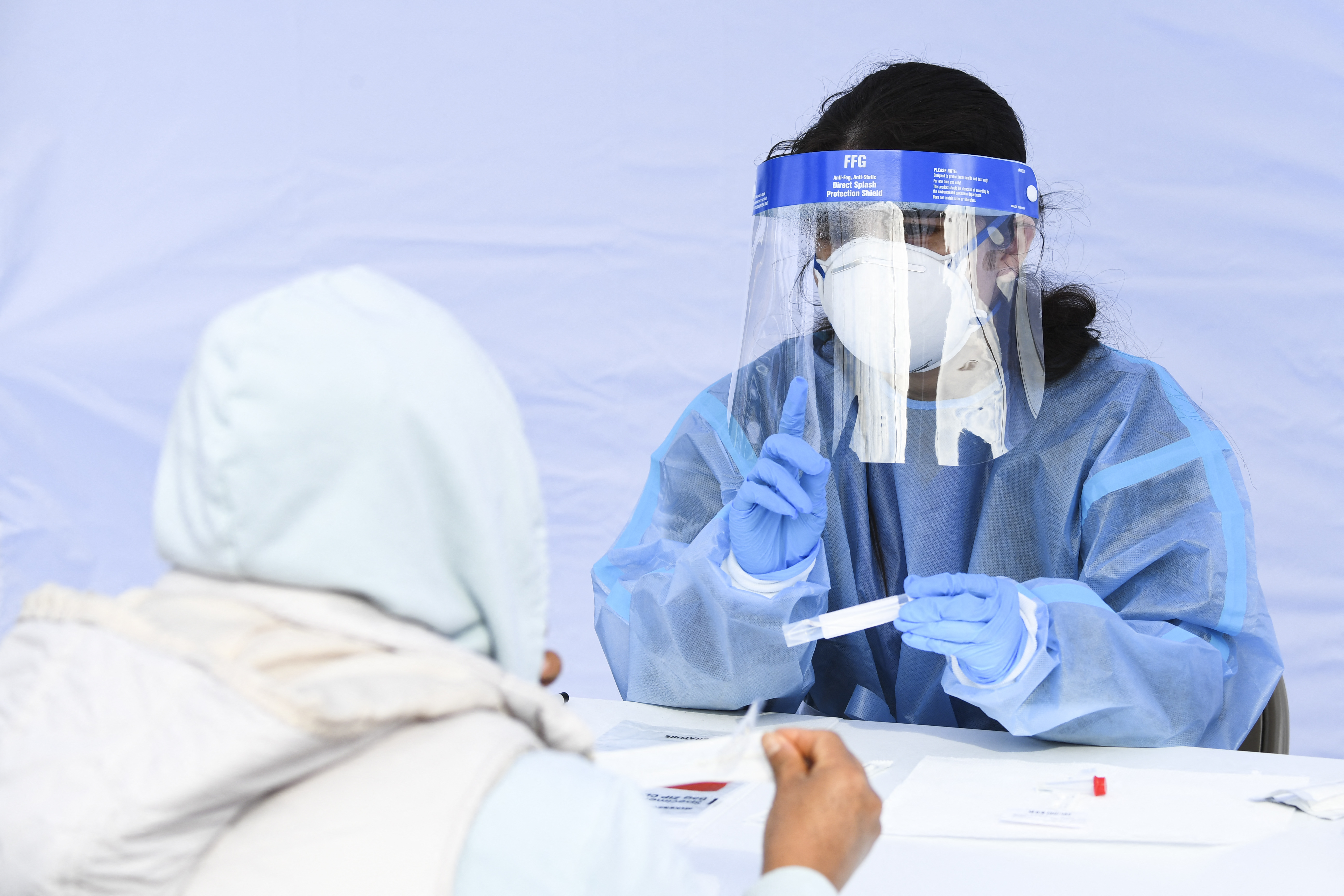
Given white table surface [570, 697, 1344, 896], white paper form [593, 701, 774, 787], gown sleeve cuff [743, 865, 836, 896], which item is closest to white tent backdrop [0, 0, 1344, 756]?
white table surface [570, 697, 1344, 896]

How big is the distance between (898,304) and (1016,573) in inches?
16.1

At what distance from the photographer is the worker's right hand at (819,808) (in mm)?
647

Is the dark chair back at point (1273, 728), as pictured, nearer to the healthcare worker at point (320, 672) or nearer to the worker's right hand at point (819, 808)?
the worker's right hand at point (819, 808)

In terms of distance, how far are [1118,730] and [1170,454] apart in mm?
342

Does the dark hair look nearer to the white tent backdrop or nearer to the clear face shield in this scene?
the clear face shield

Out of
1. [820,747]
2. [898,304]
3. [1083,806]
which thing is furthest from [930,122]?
[820,747]

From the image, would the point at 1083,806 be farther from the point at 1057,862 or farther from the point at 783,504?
the point at 783,504

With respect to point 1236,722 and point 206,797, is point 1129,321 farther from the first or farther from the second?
point 206,797

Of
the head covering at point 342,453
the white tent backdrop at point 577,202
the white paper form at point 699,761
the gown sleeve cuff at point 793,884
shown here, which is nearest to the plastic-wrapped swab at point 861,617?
the white paper form at point 699,761

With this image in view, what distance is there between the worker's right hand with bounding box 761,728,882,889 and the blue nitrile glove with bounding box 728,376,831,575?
1.95ft

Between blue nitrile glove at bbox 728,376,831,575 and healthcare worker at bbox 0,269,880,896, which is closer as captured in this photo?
healthcare worker at bbox 0,269,880,896

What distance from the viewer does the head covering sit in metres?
0.54

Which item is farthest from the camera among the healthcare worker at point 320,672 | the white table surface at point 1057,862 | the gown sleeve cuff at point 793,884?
the white table surface at point 1057,862

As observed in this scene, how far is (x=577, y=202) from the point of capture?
7.72 feet
